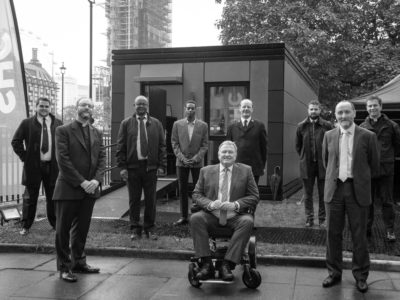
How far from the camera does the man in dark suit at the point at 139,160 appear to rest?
7055mm

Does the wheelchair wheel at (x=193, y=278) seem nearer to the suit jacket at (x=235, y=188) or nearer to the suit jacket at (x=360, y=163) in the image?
the suit jacket at (x=235, y=188)

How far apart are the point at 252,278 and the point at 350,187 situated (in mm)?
1366

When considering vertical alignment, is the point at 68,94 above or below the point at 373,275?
above

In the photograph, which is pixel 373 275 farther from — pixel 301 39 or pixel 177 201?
pixel 301 39

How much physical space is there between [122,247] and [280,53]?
248 inches

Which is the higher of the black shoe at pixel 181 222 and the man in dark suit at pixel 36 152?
the man in dark suit at pixel 36 152

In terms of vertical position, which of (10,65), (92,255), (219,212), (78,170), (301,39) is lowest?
(92,255)

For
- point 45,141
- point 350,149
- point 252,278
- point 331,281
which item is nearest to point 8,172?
point 45,141

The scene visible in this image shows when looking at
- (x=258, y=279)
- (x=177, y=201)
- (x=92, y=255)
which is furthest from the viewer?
(x=177, y=201)

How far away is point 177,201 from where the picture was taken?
10766mm

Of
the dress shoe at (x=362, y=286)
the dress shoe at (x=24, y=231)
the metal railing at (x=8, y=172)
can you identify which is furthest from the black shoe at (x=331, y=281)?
the metal railing at (x=8, y=172)

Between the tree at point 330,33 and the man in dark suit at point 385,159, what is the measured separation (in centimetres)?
1361

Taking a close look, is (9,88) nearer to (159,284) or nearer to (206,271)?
(159,284)

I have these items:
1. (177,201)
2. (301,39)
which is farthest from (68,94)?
(177,201)
